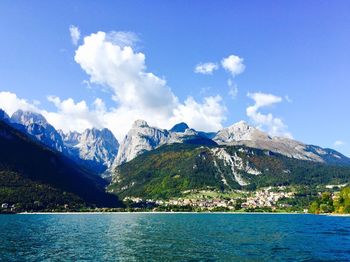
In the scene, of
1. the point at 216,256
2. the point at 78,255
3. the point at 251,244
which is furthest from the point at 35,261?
the point at 251,244

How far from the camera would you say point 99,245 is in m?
96.6

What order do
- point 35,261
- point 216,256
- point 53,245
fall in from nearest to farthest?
1. point 35,261
2. point 216,256
3. point 53,245

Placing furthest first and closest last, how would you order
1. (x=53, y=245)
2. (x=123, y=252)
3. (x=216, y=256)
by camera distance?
1. (x=53, y=245)
2. (x=123, y=252)
3. (x=216, y=256)

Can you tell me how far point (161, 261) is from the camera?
7162 cm

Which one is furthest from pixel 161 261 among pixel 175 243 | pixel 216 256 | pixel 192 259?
pixel 175 243

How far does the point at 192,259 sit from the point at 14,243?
49.4 metres

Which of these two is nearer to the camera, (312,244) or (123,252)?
(123,252)

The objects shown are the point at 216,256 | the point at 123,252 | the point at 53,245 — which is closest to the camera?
the point at 216,256

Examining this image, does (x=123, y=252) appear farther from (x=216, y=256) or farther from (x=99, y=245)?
(x=216, y=256)

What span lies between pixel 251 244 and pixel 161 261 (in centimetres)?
3569

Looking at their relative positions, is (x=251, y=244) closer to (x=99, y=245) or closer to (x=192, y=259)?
(x=192, y=259)

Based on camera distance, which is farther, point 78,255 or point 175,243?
point 175,243

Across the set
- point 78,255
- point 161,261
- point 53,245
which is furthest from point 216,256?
point 53,245

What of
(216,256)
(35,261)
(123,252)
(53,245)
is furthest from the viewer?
(53,245)
